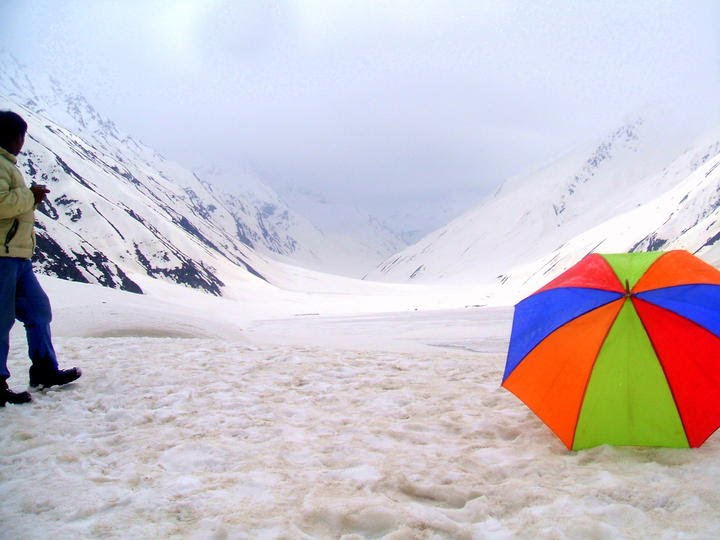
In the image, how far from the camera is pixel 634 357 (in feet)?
13.6

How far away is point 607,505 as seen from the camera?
3.31m

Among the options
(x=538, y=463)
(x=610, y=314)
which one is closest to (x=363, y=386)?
(x=538, y=463)

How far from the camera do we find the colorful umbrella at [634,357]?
402 centimetres

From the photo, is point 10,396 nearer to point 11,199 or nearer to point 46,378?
point 46,378

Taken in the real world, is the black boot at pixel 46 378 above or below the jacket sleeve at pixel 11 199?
below

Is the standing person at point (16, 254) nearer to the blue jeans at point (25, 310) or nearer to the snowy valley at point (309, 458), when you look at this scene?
the blue jeans at point (25, 310)

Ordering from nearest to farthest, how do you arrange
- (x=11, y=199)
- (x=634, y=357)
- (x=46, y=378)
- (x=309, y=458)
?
1. (x=634, y=357)
2. (x=309, y=458)
3. (x=11, y=199)
4. (x=46, y=378)

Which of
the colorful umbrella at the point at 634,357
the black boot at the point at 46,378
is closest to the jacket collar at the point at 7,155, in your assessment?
the black boot at the point at 46,378

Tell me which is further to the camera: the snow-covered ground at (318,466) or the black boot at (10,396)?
the black boot at (10,396)

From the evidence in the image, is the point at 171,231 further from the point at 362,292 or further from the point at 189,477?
the point at 189,477

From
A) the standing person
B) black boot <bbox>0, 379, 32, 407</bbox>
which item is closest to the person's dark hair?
the standing person

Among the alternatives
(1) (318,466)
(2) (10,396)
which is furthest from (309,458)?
(2) (10,396)

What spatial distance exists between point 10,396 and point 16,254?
1.63 m

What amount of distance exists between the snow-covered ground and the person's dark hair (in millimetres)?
2999
